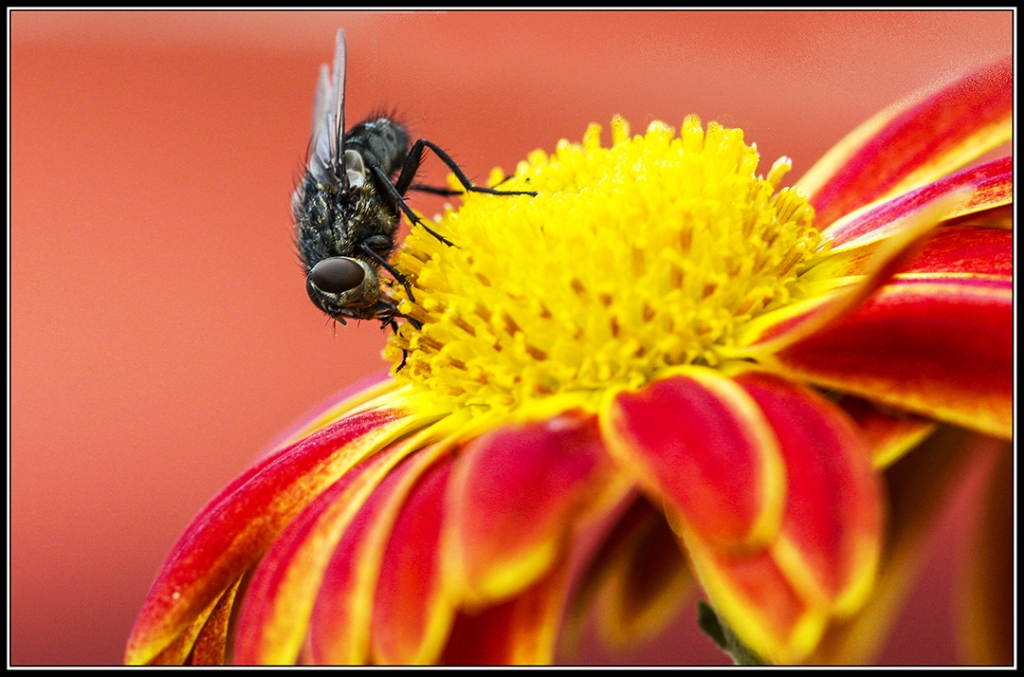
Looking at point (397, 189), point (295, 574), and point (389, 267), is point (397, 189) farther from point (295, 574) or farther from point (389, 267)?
point (295, 574)

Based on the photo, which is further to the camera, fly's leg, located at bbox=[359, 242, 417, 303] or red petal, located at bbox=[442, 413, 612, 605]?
fly's leg, located at bbox=[359, 242, 417, 303]

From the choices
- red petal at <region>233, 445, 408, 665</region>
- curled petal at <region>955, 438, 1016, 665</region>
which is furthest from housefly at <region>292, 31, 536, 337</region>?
curled petal at <region>955, 438, 1016, 665</region>

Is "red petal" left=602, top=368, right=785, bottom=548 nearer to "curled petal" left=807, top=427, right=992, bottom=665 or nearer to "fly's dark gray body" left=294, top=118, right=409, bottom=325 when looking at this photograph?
"curled petal" left=807, top=427, right=992, bottom=665

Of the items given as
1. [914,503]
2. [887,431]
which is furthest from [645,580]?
[887,431]

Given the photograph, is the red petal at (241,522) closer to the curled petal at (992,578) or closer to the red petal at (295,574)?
the red petal at (295,574)

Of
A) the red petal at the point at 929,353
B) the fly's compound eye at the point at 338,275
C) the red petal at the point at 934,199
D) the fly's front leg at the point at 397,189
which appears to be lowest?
the red petal at the point at 929,353

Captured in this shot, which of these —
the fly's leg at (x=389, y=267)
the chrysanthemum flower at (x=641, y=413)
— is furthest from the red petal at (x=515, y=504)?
the fly's leg at (x=389, y=267)
